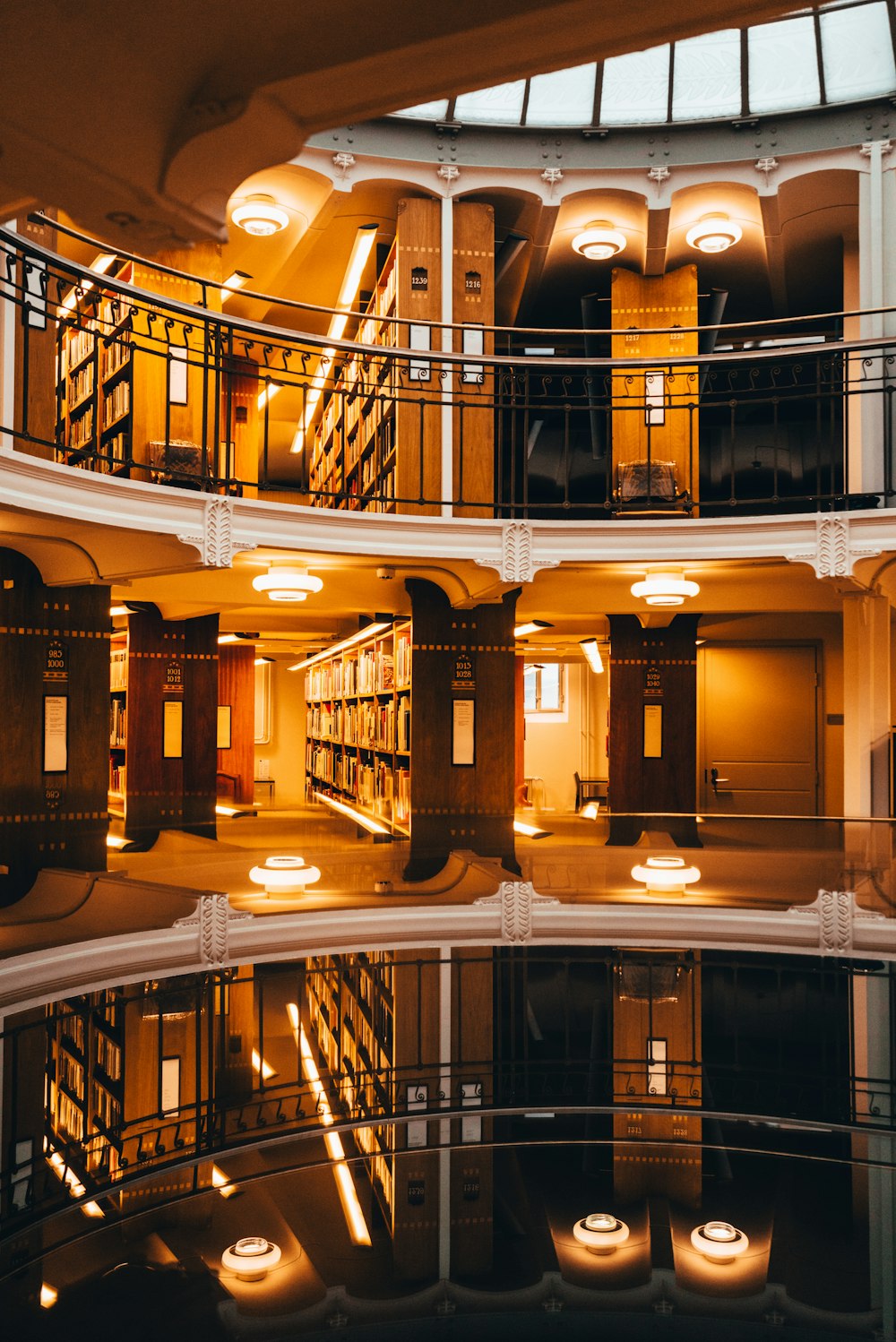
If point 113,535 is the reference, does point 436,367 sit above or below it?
above

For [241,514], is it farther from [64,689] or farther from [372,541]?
[64,689]

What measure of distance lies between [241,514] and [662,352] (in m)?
4.33

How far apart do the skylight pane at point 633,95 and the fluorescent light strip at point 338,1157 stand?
7.09 metres

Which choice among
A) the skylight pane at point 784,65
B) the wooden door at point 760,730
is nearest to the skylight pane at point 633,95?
the skylight pane at point 784,65

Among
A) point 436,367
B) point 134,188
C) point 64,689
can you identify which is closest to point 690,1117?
point 134,188

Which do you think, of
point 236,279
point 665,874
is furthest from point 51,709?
point 236,279

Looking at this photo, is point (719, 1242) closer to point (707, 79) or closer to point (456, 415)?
point (456, 415)

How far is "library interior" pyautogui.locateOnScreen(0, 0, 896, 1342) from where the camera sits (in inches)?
54.2

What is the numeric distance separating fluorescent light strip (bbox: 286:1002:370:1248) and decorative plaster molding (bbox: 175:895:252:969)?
2.61ft

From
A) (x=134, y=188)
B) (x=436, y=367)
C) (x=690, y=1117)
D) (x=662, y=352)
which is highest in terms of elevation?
(x=662, y=352)

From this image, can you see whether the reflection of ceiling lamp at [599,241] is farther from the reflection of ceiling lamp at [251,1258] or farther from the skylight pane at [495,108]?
the reflection of ceiling lamp at [251,1258]

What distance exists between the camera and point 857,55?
7137 millimetres

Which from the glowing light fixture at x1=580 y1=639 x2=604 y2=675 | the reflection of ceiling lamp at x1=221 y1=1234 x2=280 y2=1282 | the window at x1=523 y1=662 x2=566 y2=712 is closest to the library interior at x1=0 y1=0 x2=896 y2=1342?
the reflection of ceiling lamp at x1=221 y1=1234 x2=280 y2=1282

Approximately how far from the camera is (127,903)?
13.6 ft
